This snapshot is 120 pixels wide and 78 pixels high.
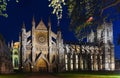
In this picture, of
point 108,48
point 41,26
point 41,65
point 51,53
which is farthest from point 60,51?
point 108,48

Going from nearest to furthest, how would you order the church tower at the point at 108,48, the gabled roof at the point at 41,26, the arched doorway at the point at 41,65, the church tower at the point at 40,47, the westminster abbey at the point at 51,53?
the westminster abbey at the point at 51,53, the church tower at the point at 40,47, the arched doorway at the point at 41,65, the gabled roof at the point at 41,26, the church tower at the point at 108,48

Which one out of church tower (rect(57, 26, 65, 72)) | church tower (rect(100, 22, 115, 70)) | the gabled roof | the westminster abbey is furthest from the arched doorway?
church tower (rect(100, 22, 115, 70))

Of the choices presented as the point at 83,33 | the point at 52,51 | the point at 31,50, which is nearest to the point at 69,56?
the point at 52,51

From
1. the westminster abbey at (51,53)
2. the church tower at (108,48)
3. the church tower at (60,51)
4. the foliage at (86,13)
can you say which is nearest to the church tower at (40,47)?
the westminster abbey at (51,53)

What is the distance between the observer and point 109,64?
10206 cm

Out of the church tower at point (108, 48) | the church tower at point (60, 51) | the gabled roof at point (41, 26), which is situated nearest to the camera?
the church tower at point (60, 51)

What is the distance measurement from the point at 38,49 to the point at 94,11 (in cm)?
6791

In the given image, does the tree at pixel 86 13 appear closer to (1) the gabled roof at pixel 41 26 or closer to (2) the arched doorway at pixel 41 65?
(2) the arched doorway at pixel 41 65

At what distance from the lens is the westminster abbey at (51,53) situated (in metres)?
84.1

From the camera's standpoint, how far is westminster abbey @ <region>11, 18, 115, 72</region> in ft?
276

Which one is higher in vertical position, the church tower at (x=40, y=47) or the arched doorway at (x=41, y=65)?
the church tower at (x=40, y=47)

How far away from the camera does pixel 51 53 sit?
288 feet

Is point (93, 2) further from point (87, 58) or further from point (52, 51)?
point (87, 58)

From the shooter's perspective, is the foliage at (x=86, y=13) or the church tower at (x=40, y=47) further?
the church tower at (x=40, y=47)
